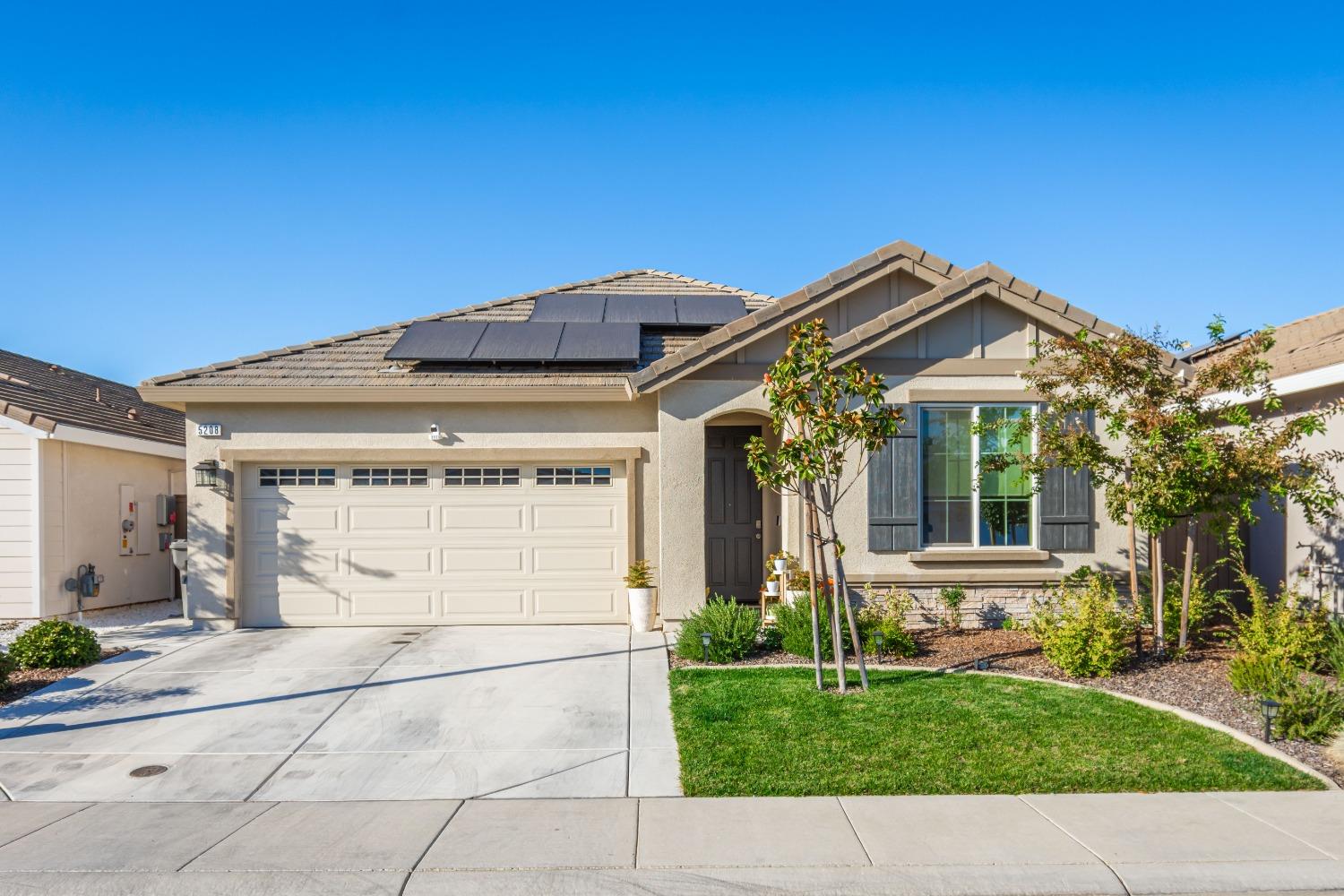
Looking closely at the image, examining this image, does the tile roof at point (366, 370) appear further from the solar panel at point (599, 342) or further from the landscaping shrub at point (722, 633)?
the landscaping shrub at point (722, 633)

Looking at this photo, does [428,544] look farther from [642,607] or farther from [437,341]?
[642,607]

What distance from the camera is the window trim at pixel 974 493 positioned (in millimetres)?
10453

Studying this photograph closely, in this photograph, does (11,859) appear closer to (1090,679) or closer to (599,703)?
(599,703)

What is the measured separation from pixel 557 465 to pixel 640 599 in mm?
2151

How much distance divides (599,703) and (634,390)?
422cm

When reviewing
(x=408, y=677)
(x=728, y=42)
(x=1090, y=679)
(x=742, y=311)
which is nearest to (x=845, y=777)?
(x=1090, y=679)

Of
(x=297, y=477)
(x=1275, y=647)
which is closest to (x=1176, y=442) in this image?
(x=1275, y=647)

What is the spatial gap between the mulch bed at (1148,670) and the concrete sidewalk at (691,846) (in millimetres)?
1189

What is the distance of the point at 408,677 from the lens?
29.2 ft

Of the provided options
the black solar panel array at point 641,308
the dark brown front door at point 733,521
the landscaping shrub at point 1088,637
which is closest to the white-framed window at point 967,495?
the landscaping shrub at point 1088,637

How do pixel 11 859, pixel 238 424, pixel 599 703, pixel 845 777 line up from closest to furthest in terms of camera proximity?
pixel 11 859 < pixel 845 777 < pixel 599 703 < pixel 238 424

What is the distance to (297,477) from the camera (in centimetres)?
1183

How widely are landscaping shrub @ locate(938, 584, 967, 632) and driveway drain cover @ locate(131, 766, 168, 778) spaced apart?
8.00 m

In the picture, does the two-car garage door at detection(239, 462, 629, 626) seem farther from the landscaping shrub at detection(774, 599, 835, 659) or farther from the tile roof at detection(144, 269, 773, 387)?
the landscaping shrub at detection(774, 599, 835, 659)
